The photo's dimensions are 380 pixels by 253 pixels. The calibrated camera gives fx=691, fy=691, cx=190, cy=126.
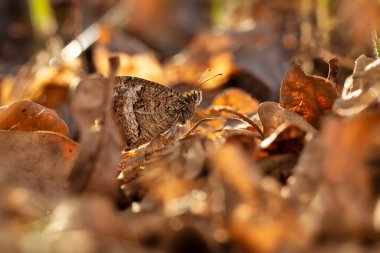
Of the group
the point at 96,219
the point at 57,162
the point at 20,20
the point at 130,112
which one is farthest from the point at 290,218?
the point at 20,20

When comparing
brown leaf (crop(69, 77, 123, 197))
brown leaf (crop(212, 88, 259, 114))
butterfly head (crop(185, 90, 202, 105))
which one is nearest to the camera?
brown leaf (crop(69, 77, 123, 197))

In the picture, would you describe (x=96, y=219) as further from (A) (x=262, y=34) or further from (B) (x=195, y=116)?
(A) (x=262, y=34)

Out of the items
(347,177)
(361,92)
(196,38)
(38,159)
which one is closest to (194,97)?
(38,159)

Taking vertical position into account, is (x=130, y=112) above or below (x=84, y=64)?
below

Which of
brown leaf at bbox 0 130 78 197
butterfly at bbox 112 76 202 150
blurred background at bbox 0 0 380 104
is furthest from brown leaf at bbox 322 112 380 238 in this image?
blurred background at bbox 0 0 380 104

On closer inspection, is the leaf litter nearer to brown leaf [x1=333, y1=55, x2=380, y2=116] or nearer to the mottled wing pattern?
brown leaf [x1=333, y1=55, x2=380, y2=116]
